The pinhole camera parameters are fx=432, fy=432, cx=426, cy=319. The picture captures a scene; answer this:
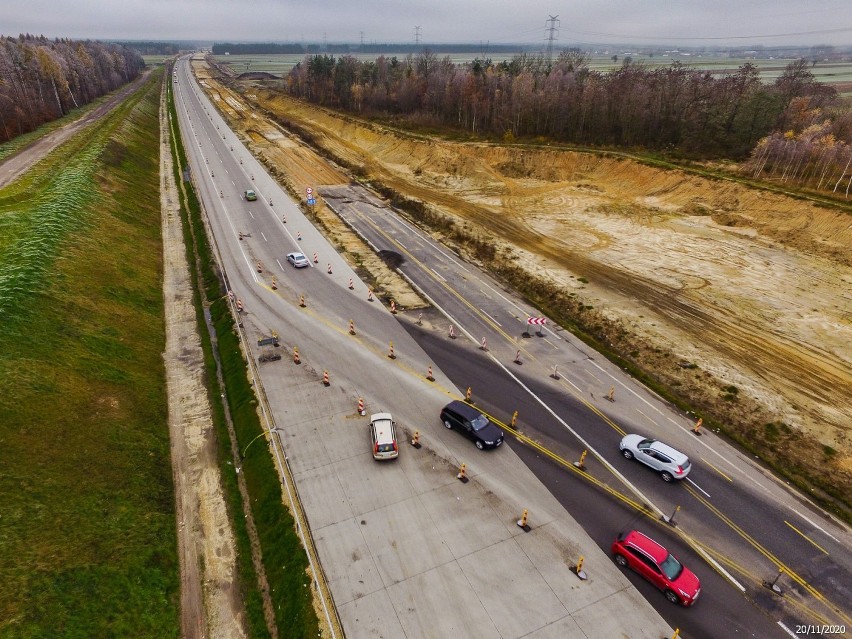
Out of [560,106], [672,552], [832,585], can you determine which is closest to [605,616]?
[672,552]

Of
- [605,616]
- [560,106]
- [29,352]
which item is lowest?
[605,616]

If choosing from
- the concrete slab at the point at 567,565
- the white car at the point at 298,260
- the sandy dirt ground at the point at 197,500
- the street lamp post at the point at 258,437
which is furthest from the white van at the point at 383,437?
the white car at the point at 298,260

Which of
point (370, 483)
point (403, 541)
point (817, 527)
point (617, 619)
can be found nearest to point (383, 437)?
point (370, 483)

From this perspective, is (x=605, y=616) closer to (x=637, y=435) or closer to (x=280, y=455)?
(x=637, y=435)

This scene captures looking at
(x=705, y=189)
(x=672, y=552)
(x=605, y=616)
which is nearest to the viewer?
(x=605, y=616)

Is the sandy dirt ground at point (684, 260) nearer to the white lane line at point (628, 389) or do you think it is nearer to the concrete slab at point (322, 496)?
the white lane line at point (628, 389)
